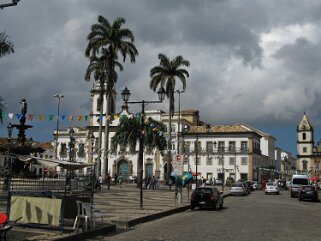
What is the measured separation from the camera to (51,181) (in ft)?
47.1

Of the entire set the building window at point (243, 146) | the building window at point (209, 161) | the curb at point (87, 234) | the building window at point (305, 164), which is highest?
the building window at point (243, 146)

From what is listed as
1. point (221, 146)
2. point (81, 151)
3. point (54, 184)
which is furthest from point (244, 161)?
point (54, 184)

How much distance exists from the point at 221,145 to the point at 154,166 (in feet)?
45.4

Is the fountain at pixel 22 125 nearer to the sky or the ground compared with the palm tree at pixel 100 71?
nearer to the ground

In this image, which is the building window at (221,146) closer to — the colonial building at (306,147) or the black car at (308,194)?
the black car at (308,194)

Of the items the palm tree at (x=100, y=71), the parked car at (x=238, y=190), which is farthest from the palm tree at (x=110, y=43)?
the parked car at (x=238, y=190)

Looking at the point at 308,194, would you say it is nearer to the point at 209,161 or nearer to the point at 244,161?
the point at 244,161

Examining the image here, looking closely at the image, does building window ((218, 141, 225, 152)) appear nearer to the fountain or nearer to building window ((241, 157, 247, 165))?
building window ((241, 157, 247, 165))

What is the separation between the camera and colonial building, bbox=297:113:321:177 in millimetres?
141375

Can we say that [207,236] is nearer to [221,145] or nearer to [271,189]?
[271,189]

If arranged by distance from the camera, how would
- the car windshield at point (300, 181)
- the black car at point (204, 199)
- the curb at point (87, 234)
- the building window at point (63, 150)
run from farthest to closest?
the building window at point (63, 150)
the car windshield at point (300, 181)
the black car at point (204, 199)
the curb at point (87, 234)

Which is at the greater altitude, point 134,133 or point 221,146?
point 221,146

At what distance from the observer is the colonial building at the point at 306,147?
14138 centimetres

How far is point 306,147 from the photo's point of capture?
14538 cm
